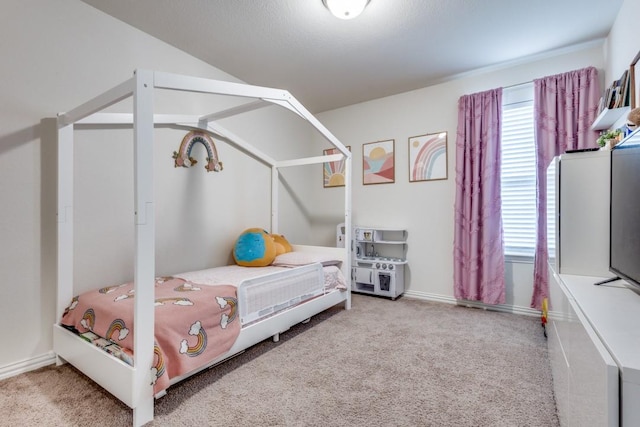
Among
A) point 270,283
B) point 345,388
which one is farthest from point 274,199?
point 345,388

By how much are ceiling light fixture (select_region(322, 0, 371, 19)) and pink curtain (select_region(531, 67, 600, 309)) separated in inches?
75.4

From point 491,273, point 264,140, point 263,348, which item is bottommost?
point 263,348

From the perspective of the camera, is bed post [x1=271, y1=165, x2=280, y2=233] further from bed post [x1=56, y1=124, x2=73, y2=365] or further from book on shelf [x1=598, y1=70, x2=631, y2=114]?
book on shelf [x1=598, y1=70, x2=631, y2=114]

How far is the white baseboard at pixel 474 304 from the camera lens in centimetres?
290

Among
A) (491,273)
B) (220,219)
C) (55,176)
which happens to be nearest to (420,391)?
(491,273)

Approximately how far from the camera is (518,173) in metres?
2.94

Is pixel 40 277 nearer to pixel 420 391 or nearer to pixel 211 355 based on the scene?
pixel 211 355

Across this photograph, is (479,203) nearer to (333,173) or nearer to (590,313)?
(333,173)

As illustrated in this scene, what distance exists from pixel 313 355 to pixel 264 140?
2.51 meters

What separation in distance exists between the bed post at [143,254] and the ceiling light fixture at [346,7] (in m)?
1.32

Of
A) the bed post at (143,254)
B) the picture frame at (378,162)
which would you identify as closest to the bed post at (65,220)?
the bed post at (143,254)

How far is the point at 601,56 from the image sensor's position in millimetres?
2572

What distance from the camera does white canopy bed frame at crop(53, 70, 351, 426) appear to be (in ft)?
4.44

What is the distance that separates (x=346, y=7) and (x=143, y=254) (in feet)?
6.48
